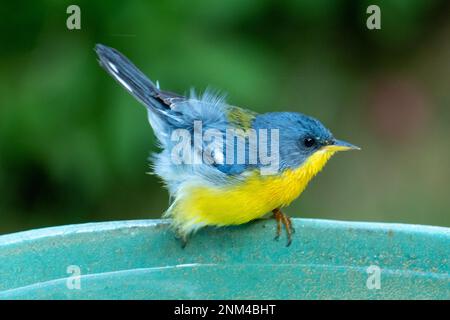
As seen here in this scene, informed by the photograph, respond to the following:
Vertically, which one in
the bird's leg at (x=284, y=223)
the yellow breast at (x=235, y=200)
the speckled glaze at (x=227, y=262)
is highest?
the yellow breast at (x=235, y=200)

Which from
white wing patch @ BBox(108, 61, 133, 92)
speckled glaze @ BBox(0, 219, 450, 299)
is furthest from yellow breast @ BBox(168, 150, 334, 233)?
white wing patch @ BBox(108, 61, 133, 92)

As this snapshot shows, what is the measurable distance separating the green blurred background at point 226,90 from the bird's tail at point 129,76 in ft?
1.69

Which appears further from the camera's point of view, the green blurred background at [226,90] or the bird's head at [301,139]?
the green blurred background at [226,90]

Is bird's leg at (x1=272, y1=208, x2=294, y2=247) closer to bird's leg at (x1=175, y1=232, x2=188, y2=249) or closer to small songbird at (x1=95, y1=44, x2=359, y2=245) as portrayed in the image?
small songbird at (x1=95, y1=44, x2=359, y2=245)

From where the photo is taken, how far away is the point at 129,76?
477cm

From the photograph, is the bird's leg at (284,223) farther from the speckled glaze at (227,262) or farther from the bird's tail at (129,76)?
the bird's tail at (129,76)

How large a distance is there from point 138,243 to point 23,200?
7.69 feet

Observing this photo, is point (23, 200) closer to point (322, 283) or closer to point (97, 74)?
point (97, 74)

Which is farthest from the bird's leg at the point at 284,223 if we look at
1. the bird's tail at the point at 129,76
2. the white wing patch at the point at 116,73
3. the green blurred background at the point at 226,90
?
the green blurred background at the point at 226,90

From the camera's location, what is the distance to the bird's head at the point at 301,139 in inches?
172

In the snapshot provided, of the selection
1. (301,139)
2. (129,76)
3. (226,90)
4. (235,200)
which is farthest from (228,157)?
(226,90)

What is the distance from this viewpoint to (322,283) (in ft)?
12.2

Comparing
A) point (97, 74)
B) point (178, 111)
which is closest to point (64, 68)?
point (97, 74)
